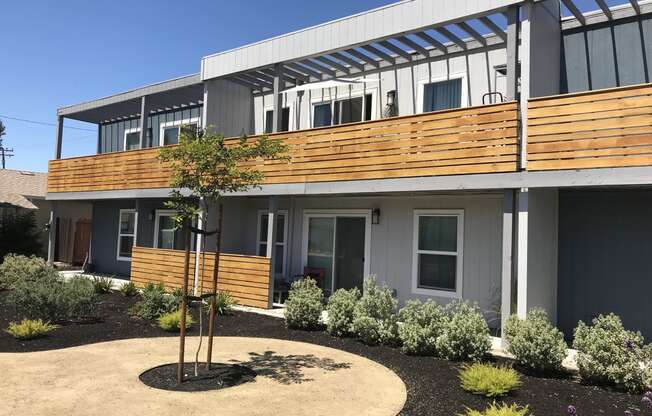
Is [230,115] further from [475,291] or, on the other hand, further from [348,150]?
[475,291]

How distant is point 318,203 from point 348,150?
292 cm

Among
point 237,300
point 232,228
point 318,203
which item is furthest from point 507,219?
point 232,228

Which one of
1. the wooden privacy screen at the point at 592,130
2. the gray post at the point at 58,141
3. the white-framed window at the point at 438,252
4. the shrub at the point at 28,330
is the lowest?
the shrub at the point at 28,330

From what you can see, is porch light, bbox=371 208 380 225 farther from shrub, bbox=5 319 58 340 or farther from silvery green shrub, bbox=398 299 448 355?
shrub, bbox=5 319 58 340

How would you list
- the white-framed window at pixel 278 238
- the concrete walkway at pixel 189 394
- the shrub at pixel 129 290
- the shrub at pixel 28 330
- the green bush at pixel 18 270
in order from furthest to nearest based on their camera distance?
the white-framed window at pixel 278 238 → the green bush at pixel 18 270 → the shrub at pixel 129 290 → the shrub at pixel 28 330 → the concrete walkway at pixel 189 394

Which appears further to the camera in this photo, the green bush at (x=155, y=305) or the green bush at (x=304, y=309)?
the green bush at (x=155, y=305)

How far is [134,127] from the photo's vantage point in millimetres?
19594

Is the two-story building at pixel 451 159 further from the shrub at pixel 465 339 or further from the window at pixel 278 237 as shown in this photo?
the shrub at pixel 465 339

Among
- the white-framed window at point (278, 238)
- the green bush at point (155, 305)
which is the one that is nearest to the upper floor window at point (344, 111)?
the white-framed window at point (278, 238)

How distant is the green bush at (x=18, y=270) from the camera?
13562 mm

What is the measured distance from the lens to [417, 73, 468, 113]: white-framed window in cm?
1133

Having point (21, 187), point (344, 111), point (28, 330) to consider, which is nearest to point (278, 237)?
point (344, 111)

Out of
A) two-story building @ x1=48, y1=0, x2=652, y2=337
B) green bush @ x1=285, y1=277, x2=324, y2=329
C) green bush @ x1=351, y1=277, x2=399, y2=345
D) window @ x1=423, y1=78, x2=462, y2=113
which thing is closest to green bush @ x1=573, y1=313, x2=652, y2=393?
two-story building @ x1=48, y1=0, x2=652, y2=337

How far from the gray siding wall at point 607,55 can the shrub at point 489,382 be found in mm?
6387
